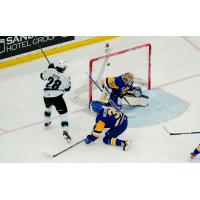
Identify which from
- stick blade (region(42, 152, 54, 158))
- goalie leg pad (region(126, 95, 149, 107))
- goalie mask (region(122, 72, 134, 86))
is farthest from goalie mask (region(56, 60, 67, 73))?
goalie leg pad (region(126, 95, 149, 107))

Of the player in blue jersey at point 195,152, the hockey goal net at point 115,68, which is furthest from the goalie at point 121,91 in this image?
the player in blue jersey at point 195,152

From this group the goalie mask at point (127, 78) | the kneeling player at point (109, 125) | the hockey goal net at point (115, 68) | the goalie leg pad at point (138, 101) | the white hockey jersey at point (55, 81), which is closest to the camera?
the kneeling player at point (109, 125)

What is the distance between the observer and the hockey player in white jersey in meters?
8.95

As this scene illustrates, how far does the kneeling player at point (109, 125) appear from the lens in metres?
8.77

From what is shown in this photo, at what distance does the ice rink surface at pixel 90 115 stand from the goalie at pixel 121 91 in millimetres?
325

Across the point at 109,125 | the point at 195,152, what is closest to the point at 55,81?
the point at 109,125

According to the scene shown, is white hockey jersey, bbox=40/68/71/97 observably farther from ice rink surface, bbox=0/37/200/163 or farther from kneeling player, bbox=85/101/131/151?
ice rink surface, bbox=0/37/200/163

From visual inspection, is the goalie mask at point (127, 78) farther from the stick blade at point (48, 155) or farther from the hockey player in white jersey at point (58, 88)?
the stick blade at point (48, 155)

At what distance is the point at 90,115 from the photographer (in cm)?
954

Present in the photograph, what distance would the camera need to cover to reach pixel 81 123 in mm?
9398

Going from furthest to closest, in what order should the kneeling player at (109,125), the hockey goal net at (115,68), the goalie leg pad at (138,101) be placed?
the hockey goal net at (115,68)
the goalie leg pad at (138,101)
the kneeling player at (109,125)

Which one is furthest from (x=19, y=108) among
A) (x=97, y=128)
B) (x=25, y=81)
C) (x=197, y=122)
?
(x=197, y=122)

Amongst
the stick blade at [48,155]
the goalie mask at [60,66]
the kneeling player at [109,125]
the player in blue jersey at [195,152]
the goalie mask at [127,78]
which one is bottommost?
the stick blade at [48,155]

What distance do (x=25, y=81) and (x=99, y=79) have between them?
3.02 feet
